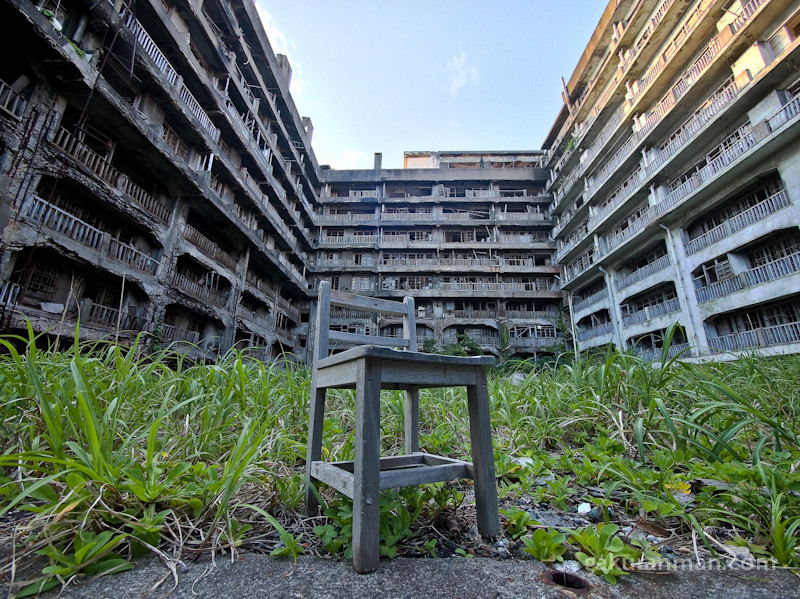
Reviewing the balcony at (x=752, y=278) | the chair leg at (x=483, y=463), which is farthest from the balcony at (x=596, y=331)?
the chair leg at (x=483, y=463)

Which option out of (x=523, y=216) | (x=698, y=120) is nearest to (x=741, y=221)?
(x=698, y=120)

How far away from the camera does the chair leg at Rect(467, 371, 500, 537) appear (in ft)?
4.96

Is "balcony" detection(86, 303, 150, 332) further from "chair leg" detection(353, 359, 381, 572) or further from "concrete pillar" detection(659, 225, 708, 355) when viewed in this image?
"concrete pillar" detection(659, 225, 708, 355)

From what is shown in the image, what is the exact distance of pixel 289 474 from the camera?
6.42ft

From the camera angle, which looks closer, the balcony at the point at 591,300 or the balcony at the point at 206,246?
the balcony at the point at 206,246

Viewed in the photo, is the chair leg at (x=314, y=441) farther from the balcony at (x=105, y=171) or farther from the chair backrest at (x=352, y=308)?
the balcony at (x=105, y=171)

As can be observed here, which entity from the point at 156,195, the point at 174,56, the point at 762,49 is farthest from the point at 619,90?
the point at 156,195

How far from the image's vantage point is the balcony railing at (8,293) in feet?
23.4

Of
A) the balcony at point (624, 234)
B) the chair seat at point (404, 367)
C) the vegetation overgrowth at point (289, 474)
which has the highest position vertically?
the balcony at point (624, 234)

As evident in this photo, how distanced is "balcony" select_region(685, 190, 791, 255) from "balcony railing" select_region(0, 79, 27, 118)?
20078 millimetres

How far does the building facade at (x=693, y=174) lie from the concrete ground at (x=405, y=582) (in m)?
7.57

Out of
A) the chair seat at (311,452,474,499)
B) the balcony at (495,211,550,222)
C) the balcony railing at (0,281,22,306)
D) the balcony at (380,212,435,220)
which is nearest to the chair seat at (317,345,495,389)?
the chair seat at (311,452,474,499)

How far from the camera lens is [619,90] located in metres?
18.2

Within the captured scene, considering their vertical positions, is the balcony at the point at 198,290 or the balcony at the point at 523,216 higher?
the balcony at the point at 523,216
